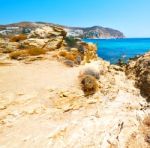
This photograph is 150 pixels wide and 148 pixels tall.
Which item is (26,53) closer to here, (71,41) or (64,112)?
(71,41)

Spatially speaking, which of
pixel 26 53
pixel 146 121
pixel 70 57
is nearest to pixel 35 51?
pixel 26 53

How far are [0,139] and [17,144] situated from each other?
885mm

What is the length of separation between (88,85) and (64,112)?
138 inches

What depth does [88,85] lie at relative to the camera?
1723cm

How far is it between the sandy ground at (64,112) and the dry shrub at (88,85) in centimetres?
38

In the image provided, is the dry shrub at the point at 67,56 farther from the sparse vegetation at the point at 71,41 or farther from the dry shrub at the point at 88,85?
the dry shrub at the point at 88,85

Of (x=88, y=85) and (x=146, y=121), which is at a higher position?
(x=88, y=85)

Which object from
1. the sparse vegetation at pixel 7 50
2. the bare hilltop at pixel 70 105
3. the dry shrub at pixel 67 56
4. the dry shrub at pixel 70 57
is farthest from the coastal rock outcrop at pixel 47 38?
the bare hilltop at pixel 70 105

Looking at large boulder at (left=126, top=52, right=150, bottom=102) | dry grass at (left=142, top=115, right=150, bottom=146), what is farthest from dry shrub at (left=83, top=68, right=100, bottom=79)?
dry grass at (left=142, top=115, right=150, bottom=146)

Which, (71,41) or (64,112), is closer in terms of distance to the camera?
(64,112)

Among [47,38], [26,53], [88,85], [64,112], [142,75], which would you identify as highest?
[47,38]

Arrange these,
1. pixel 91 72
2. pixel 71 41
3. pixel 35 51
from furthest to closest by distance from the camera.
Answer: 1. pixel 71 41
2. pixel 35 51
3. pixel 91 72

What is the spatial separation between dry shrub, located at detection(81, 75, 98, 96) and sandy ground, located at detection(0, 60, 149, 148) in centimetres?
38

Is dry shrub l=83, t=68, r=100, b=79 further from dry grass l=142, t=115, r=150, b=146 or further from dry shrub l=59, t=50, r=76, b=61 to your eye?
dry shrub l=59, t=50, r=76, b=61
